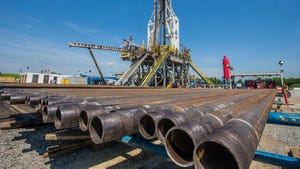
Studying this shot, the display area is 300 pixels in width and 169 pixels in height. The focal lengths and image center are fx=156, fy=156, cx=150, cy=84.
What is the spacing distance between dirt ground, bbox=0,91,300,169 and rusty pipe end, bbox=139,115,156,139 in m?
1.59

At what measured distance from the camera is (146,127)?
5.47 ft

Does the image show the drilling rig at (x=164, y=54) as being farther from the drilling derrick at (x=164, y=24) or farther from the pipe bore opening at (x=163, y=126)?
the pipe bore opening at (x=163, y=126)

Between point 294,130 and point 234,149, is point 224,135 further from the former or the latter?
point 294,130

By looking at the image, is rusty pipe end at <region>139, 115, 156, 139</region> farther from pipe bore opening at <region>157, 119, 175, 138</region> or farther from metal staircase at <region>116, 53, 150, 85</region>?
metal staircase at <region>116, 53, 150, 85</region>

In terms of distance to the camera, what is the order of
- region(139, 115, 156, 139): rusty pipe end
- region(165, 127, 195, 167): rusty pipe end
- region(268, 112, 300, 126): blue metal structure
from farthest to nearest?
region(268, 112, 300, 126): blue metal structure, region(139, 115, 156, 139): rusty pipe end, region(165, 127, 195, 167): rusty pipe end

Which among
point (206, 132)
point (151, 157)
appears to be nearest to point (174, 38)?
point (151, 157)

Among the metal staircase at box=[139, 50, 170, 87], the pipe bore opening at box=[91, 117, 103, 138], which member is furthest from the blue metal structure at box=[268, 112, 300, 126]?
the metal staircase at box=[139, 50, 170, 87]

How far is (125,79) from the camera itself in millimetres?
17422

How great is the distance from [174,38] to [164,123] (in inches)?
961

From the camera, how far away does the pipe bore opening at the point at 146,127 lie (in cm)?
158

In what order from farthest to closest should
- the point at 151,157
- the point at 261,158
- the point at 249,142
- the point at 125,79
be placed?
the point at 125,79
the point at 151,157
the point at 261,158
the point at 249,142

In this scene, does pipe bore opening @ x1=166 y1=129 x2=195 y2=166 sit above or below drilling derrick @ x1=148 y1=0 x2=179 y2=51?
below

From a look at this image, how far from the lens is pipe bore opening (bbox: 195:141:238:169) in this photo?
1.01 metres

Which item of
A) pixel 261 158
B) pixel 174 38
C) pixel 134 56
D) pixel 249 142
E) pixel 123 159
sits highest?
pixel 174 38
